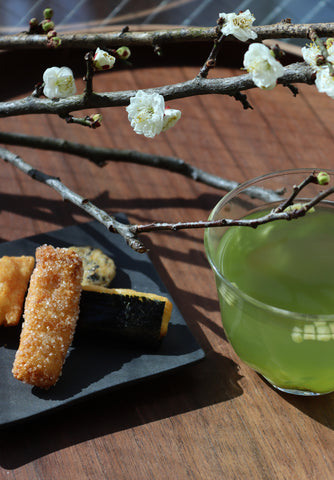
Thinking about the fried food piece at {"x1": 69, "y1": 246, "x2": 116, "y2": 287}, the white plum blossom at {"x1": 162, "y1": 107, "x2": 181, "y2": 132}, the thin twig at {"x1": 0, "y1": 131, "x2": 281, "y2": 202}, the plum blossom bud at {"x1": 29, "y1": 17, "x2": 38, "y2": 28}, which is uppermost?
the plum blossom bud at {"x1": 29, "y1": 17, "x2": 38, "y2": 28}

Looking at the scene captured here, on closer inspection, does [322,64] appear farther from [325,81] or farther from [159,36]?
[159,36]

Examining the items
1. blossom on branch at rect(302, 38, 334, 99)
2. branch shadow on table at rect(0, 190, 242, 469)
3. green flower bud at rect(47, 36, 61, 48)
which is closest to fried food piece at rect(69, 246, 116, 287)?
branch shadow on table at rect(0, 190, 242, 469)

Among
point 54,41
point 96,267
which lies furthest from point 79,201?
point 54,41

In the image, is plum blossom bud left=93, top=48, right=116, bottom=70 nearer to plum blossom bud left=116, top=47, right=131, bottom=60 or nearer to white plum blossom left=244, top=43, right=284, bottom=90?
plum blossom bud left=116, top=47, right=131, bottom=60

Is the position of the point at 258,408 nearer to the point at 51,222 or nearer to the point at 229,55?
the point at 51,222

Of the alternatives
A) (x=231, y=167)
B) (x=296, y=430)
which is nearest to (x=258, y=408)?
(x=296, y=430)

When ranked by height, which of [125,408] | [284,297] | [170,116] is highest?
[170,116]

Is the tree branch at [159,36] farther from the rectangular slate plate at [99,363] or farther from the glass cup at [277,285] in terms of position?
the rectangular slate plate at [99,363]
